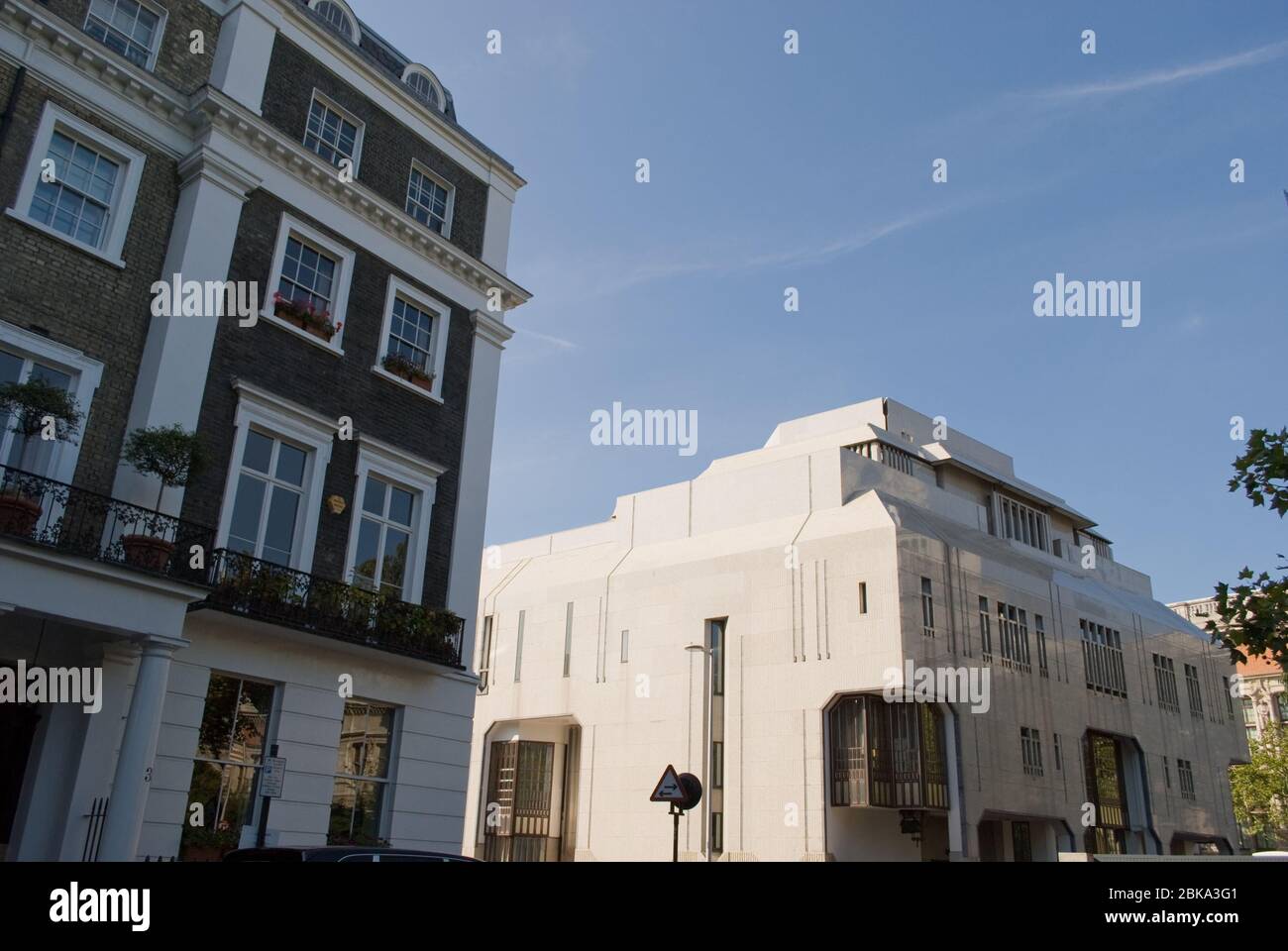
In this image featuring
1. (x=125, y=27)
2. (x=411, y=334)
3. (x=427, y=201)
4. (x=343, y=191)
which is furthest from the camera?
(x=427, y=201)

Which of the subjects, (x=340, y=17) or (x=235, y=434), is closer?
(x=235, y=434)

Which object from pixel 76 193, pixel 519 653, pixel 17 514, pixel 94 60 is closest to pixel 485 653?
pixel 519 653

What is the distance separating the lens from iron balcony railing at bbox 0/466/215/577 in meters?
13.9

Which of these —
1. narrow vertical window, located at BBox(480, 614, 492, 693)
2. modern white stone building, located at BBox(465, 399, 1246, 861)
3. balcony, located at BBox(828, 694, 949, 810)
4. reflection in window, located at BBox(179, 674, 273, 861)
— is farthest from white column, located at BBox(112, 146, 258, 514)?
narrow vertical window, located at BBox(480, 614, 492, 693)

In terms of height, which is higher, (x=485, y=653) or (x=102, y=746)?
(x=485, y=653)

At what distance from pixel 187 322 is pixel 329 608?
18.6 feet

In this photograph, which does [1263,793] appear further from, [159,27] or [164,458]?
[159,27]

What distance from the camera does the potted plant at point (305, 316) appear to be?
1973 cm

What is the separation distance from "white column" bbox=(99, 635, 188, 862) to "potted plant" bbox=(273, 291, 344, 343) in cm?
734

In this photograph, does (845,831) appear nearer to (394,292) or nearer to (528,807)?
(528,807)

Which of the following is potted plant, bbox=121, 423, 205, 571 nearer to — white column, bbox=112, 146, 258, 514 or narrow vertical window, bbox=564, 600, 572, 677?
white column, bbox=112, 146, 258, 514

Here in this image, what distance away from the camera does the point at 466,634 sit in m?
21.6

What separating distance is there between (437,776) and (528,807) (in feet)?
88.2

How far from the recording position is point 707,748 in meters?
39.8
